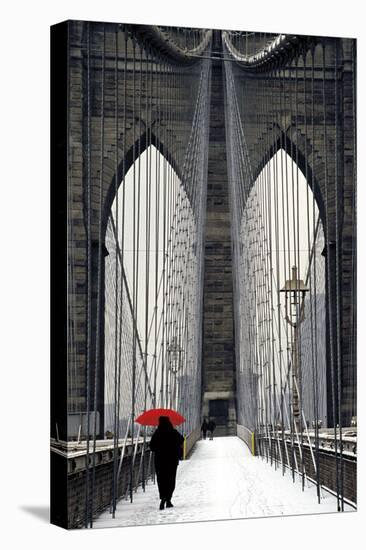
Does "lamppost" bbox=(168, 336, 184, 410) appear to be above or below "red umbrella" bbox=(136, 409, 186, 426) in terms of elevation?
above

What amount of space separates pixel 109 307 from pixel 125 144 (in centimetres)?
158

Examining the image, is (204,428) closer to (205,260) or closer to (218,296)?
(218,296)

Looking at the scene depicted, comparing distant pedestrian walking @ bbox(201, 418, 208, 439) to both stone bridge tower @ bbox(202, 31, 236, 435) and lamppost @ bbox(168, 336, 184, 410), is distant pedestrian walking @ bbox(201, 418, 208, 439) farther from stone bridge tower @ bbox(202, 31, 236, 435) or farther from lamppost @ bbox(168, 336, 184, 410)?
lamppost @ bbox(168, 336, 184, 410)

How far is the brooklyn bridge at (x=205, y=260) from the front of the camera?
52.2 ft

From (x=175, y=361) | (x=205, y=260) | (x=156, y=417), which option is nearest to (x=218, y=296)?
(x=205, y=260)

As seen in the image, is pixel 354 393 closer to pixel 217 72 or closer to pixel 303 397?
pixel 303 397

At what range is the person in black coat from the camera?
1639 cm

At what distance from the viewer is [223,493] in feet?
55.0

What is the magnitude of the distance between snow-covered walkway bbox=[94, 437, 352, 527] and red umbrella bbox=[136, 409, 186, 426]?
1.26ft

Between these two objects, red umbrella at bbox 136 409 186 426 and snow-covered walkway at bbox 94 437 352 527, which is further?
red umbrella at bbox 136 409 186 426

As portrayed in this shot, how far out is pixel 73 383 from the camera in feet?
51.8

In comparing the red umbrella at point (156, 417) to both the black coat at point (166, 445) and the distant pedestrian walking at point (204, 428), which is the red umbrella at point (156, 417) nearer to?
the black coat at point (166, 445)

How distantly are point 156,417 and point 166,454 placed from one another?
1.21 feet

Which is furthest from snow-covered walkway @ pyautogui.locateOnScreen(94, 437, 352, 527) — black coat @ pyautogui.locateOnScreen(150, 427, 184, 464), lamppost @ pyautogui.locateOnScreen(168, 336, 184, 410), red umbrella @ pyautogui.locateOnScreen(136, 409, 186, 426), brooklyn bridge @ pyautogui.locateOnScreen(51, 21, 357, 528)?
lamppost @ pyautogui.locateOnScreen(168, 336, 184, 410)
